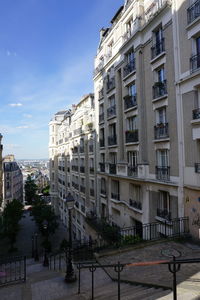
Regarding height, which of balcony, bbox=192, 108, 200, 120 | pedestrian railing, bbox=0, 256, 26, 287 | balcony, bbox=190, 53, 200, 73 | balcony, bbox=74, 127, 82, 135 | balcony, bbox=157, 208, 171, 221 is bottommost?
pedestrian railing, bbox=0, 256, 26, 287

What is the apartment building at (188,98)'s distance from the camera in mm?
11672

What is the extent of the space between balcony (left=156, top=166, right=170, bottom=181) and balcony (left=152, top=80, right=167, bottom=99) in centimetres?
480

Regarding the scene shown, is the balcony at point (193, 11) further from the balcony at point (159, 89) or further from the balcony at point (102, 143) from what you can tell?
the balcony at point (102, 143)

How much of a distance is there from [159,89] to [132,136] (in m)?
4.40

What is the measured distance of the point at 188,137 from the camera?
12.3 meters

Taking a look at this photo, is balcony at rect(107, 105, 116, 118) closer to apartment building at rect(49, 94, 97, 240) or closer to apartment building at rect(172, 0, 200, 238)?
apartment building at rect(49, 94, 97, 240)

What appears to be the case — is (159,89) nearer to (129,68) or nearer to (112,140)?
(129,68)


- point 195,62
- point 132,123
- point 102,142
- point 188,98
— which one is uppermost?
point 195,62

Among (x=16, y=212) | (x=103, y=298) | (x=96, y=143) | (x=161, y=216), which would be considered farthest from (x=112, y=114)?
(x=16, y=212)

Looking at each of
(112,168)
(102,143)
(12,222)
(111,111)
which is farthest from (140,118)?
(12,222)

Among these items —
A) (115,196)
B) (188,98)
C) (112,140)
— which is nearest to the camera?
(188,98)

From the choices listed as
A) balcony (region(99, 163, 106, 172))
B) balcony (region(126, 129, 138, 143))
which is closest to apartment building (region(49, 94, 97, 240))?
balcony (region(99, 163, 106, 172))

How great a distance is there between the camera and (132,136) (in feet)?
57.7

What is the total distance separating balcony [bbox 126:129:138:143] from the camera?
17087 mm
